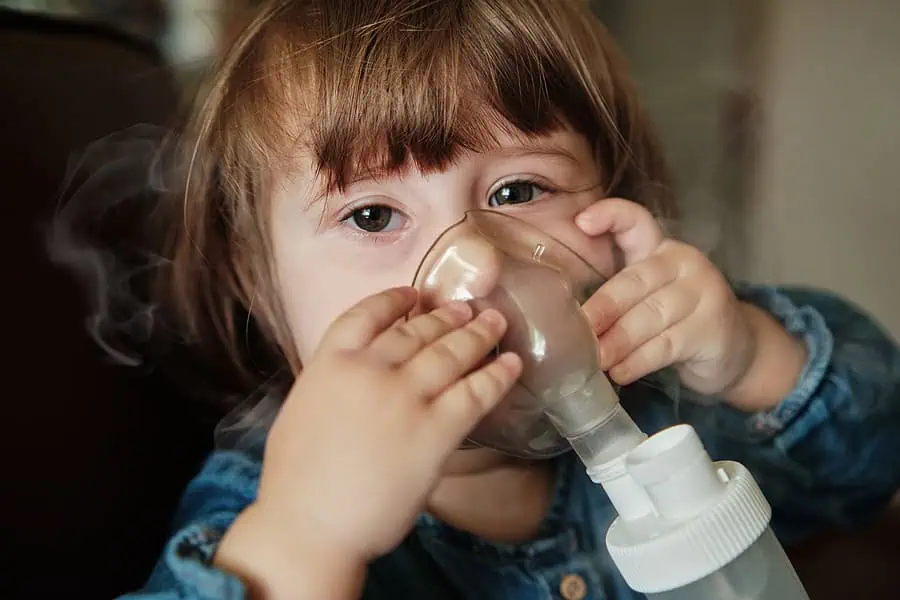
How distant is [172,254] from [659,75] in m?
0.82

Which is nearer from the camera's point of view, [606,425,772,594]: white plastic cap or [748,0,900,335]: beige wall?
[606,425,772,594]: white plastic cap

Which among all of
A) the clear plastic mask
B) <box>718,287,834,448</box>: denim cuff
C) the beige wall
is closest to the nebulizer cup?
the clear plastic mask

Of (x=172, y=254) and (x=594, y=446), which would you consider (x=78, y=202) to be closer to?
(x=172, y=254)

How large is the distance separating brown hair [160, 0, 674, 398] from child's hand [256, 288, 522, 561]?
140 millimetres

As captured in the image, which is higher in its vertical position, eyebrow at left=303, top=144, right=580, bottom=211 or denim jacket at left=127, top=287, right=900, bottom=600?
eyebrow at left=303, top=144, right=580, bottom=211

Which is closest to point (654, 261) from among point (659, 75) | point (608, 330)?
point (608, 330)

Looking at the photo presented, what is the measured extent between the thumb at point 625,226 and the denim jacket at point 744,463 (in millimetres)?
119

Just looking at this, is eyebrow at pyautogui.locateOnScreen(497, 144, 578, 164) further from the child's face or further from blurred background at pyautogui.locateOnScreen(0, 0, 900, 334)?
blurred background at pyautogui.locateOnScreen(0, 0, 900, 334)

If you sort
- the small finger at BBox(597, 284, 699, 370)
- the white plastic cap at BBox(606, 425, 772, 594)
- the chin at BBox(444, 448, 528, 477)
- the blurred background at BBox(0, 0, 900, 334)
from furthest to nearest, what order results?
the blurred background at BBox(0, 0, 900, 334)
the chin at BBox(444, 448, 528, 477)
the small finger at BBox(597, 284, 699, 370)
the white plastic cap at BBox(606, 425, 772, 594)

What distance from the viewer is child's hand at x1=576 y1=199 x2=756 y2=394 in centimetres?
54

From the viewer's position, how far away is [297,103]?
580mm

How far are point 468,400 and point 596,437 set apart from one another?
7 centimetres

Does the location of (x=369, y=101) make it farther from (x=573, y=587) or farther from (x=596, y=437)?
(x=573, y=587)

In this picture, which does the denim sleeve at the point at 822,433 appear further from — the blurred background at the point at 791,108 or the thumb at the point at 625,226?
the blurred background at the point at 791,108
